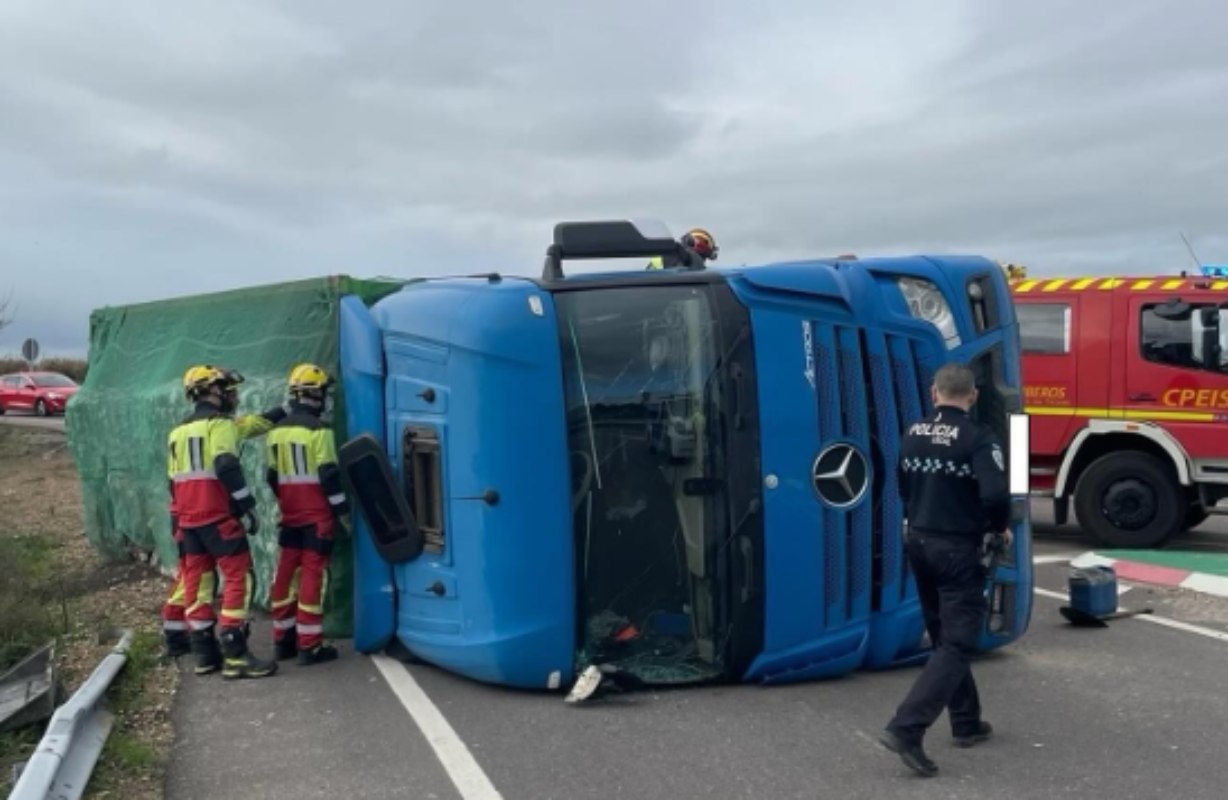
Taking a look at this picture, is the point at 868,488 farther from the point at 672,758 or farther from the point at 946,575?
the point at 672,758

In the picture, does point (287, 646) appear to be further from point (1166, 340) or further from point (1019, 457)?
point (1166, 340)

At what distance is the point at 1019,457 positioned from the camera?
18.2 ft

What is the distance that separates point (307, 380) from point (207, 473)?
2.63 feet

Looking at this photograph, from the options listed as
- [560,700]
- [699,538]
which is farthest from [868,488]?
[560,700]

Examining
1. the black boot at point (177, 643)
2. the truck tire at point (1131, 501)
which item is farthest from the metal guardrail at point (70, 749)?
the truck tire at point (1131, 501)

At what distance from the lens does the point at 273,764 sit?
17.9ft

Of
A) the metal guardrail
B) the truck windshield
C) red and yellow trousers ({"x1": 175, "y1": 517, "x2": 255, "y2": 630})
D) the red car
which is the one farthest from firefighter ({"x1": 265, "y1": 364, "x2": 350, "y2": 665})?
the red car

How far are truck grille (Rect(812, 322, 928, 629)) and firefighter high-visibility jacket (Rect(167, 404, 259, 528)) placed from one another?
11.1 ft

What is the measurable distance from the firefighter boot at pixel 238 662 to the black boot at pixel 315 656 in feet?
0.66

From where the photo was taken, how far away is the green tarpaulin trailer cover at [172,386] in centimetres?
761

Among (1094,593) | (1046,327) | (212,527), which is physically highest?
(1046,327)

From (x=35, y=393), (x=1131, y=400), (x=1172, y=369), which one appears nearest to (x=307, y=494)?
(x=1131, y=400)

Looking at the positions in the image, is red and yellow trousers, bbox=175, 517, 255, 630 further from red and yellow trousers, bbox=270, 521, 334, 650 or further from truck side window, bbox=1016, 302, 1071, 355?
truck side window, bbox=1016, 302, 1071, 355

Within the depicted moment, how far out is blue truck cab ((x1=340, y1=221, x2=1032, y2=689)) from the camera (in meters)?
6.19
